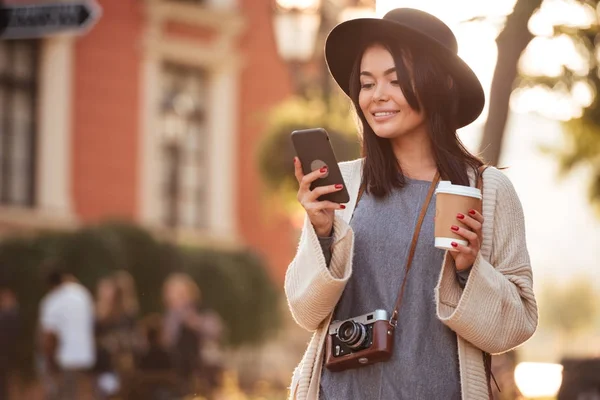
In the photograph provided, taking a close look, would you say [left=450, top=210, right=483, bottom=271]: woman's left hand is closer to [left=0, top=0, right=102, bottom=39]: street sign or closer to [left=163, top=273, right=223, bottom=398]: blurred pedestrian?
[left=0, top=0, right=102, bottom=39]: street sign

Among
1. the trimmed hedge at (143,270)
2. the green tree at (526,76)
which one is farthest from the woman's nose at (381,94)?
the trimmed hedge at (143,270)

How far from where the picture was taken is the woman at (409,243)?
3.53 m

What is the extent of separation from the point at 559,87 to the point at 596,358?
5.51ft

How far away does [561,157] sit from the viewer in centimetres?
979

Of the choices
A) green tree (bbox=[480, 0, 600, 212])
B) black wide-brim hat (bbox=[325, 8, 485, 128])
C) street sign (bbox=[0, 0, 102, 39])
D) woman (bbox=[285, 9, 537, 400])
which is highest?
street sign (bbox=[0, 0, 102, 39])

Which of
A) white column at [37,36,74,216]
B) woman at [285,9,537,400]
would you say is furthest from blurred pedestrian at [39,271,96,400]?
woman at [285,9,537,400]

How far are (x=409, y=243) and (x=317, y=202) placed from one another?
0.95ft

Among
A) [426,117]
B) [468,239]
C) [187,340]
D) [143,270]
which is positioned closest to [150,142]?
[143,270]

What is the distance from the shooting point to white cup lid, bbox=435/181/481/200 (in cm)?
343

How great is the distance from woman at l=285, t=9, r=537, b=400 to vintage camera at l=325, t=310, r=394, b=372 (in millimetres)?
40

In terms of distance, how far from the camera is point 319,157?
11.7 feet

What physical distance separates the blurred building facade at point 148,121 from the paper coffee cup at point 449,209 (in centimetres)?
1668

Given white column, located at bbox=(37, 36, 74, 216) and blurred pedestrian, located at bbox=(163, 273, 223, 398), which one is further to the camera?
white column, located at bbox=(37, 36, 74, 216)

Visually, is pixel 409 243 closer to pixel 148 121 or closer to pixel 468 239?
pixel 468 239
